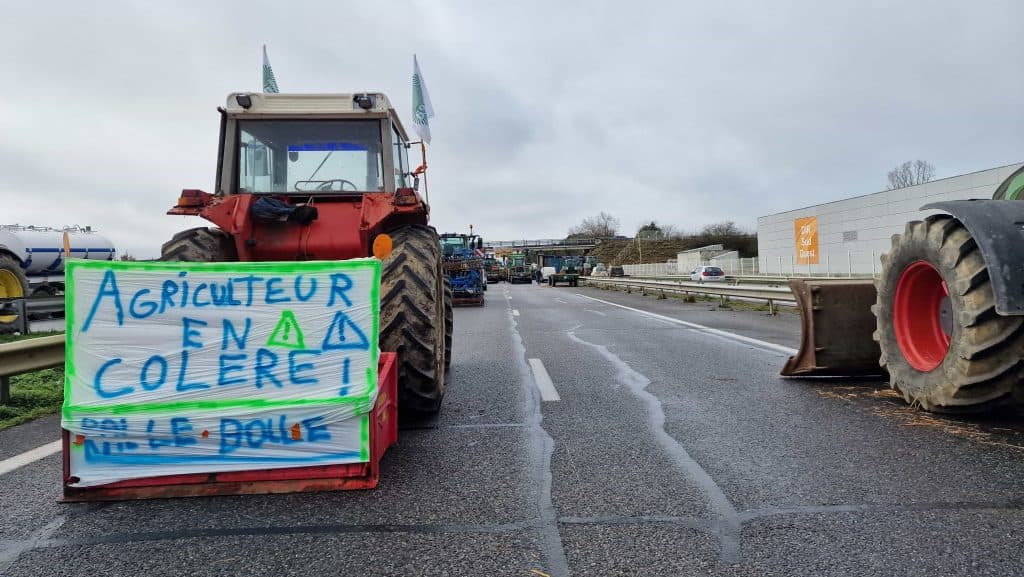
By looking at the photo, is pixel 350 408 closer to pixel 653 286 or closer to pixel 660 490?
pixel 660 490

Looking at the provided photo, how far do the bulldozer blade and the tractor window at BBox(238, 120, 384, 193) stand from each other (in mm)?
4473

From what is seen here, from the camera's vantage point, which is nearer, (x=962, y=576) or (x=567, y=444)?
(x=962, y=576)

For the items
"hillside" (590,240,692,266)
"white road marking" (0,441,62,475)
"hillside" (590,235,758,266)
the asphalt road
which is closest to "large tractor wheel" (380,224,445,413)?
the asphalt road

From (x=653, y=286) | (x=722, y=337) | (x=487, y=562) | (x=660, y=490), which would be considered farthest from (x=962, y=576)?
(x=653, y=286)

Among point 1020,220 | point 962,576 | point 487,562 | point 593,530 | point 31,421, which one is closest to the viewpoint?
point 962,576

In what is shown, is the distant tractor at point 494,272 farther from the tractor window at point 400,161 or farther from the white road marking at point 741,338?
the tractor window at point 400,161

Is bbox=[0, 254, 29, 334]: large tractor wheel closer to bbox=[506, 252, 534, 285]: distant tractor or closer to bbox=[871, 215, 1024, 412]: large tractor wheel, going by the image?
bbox=[871, 215, 1024, 412]: large tractor wheel

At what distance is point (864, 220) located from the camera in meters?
37.9

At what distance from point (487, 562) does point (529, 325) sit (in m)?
12.0

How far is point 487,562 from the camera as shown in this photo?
8.48 feet

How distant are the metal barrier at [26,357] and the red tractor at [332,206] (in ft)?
5.61

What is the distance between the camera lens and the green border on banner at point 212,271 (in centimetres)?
330

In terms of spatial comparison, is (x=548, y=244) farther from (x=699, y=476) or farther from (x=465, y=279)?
(x=699, y=476)

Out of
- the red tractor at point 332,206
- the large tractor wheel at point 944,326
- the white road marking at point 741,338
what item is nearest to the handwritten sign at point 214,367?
the red tractor at point 332,206
